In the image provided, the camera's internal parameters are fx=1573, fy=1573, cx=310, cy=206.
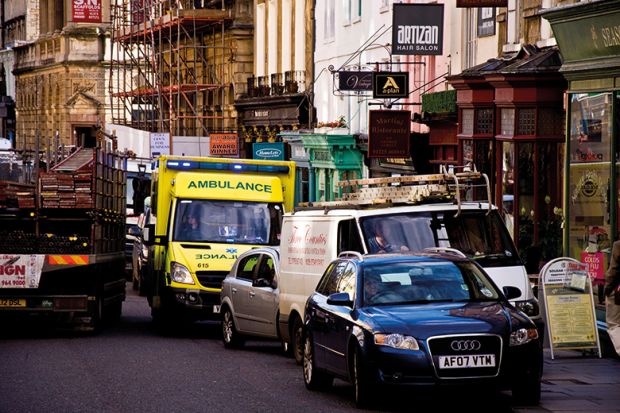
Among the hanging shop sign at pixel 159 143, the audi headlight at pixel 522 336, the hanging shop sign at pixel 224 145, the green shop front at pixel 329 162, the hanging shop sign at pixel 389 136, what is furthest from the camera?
the hanging shop sign at pixel 159 143

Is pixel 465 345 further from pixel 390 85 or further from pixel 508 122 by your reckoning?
pixel 390 85

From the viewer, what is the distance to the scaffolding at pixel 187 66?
60.0 m

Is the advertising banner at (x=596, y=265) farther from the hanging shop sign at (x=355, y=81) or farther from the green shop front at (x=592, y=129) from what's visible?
the hanging shop sign at (x=355, y=81)

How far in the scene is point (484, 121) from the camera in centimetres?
2898

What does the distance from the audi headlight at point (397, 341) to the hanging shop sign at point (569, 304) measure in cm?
520

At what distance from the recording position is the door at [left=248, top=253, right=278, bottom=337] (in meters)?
20.8

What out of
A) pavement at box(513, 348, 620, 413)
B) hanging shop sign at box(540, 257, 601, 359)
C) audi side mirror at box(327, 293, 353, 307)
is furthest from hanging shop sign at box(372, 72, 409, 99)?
audi side mirror at box(327, 293, 353, 307)

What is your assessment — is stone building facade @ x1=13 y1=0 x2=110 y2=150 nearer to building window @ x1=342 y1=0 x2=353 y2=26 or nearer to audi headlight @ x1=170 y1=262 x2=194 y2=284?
building window @ x1=342 y1=0 x2=353 y2=26

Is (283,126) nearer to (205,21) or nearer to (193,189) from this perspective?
(205,21)

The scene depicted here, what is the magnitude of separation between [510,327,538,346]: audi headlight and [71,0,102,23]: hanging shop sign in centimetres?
7548

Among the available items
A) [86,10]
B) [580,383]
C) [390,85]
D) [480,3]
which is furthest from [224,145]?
[580,383]

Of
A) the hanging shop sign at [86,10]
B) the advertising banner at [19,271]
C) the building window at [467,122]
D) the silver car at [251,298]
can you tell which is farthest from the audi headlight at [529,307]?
the hanging shop sign at [86,10]

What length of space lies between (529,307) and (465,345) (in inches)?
142

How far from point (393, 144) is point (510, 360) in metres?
22.7
